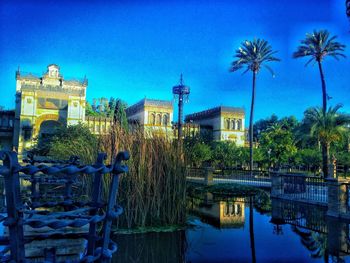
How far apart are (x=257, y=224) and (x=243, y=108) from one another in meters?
35.9

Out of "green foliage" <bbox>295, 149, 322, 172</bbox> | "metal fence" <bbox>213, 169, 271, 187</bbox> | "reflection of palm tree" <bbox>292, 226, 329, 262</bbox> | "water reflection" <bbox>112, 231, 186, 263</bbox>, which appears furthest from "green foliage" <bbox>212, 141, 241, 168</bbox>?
"water reflection" <bbox>112, 231, 186, 263</bbox>

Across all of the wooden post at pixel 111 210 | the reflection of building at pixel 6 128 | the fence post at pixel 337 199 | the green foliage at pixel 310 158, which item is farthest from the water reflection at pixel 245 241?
the reflection of building at pixel 6 128

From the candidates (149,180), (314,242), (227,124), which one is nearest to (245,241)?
(314,242)

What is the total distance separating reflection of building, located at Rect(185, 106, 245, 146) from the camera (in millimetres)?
40188

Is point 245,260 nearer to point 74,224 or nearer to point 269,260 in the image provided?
point 269,260

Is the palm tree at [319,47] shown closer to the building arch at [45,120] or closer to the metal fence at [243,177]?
the metal fence at [243,177]

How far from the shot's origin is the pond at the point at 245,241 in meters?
4.68

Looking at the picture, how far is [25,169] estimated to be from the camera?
123 cm

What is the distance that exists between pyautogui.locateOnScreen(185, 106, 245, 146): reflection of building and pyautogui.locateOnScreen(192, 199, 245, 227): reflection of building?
29917 millimetres

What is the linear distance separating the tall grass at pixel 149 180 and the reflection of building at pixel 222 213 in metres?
1.41

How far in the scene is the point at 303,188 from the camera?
11.3 metres

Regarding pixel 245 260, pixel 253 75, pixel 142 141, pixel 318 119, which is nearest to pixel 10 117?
pixel 253 75

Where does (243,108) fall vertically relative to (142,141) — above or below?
above

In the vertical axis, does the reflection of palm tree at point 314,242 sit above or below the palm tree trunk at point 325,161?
below
